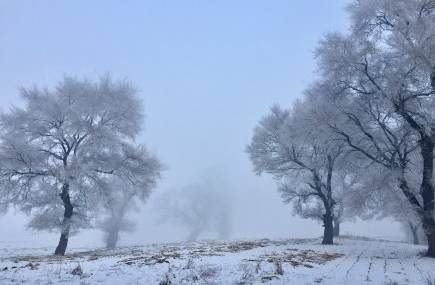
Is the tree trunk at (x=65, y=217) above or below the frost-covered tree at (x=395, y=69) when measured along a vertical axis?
below

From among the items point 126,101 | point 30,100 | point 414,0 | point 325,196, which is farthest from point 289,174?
point 30,100

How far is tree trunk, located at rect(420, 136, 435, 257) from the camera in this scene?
61.5ft

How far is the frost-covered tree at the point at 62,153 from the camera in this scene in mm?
22594

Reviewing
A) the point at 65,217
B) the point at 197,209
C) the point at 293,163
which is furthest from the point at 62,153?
the point at 197,209

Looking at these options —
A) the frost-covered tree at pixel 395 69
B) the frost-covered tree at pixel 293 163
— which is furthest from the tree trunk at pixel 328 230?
the frost-covered tree at pixel 395 69

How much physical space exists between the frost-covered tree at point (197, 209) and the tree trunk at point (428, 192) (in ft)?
170

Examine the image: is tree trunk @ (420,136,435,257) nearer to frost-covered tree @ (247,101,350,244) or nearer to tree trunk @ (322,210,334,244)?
frost-covered tree @ (247,101,350,244)

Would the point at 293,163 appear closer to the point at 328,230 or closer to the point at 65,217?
the point at 328,230

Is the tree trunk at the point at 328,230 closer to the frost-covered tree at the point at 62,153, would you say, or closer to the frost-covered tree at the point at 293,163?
the frost-covered tree at the point at 293,163

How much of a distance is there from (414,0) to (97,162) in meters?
18.1

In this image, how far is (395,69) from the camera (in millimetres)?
19578

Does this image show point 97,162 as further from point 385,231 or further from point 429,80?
point 385,231

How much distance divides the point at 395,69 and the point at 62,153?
1848 cm

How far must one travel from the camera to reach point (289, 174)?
1221 inches
